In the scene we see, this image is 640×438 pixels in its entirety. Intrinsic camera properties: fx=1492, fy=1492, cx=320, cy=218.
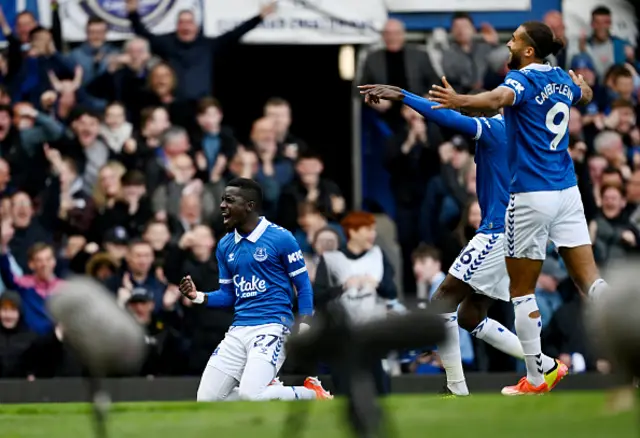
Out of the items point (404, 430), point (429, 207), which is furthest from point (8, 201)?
point (404, 430)

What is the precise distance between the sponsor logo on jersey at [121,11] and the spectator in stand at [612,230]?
5.26 metres

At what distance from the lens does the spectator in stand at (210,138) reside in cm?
1577

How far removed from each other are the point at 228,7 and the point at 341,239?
328cm

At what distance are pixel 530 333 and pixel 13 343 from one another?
631 centimetres

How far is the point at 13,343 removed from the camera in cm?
1519

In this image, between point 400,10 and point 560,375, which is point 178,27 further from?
point 560,375

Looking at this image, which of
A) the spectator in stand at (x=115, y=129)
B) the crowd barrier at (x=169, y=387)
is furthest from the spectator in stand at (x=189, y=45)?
the crowd barrier at (x=169, y=387)

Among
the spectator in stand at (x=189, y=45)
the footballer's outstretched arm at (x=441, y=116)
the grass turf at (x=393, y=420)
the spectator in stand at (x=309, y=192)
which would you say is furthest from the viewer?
the spectator in stand at (x=189, y=45)

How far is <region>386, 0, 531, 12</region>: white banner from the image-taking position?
689 inches

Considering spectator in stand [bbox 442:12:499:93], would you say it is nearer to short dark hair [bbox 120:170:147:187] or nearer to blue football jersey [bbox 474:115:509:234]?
short dark hair [bbox 120:170:147:187]

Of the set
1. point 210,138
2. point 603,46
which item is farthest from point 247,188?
point 603,46

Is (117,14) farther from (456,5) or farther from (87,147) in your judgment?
(456,5)

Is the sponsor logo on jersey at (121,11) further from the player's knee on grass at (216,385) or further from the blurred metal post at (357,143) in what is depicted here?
the player's knee on grass at (216,385)

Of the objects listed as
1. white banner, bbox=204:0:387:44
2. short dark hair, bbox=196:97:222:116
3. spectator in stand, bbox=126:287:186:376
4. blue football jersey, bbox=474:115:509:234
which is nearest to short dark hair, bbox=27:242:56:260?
spectator in stand, bbox=126:287:186:376
